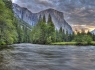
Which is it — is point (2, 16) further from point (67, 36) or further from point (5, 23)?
point (67, 36)

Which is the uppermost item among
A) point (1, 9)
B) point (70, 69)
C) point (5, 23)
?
point (1, 9)

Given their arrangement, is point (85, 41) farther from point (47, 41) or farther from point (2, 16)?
point (2, 16)

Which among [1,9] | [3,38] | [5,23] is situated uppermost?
[1,9]

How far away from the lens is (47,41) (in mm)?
110000

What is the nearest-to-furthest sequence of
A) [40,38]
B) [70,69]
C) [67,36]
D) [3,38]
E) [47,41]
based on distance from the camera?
[70,69] < [3,38] < [47,41] < [40,38] < [67,36]

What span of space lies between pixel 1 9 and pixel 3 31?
162 inches

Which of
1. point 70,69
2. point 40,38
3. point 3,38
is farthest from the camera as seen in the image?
point 40,38

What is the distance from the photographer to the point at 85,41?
111 meters

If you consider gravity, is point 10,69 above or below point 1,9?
below

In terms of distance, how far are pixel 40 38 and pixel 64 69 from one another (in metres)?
102

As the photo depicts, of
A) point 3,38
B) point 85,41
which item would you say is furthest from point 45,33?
point 3,38

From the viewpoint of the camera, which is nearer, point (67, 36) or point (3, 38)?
point (3, 38)

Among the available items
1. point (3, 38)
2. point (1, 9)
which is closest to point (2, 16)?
point (1, 9)

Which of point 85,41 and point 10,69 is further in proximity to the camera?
point 85,41
